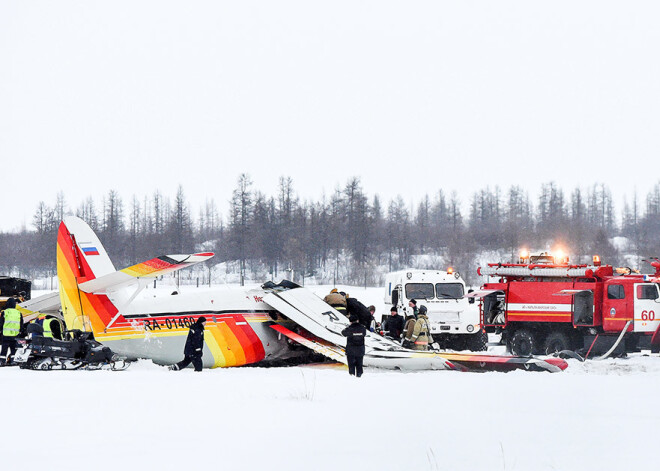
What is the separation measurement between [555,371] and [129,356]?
8959mm

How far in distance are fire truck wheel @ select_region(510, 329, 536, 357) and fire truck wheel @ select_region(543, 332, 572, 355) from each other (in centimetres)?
43

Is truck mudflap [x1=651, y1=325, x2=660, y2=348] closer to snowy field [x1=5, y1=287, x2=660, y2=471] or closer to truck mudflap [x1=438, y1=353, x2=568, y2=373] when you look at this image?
truck mudflap [x1=438, y1=353, x2=568, y2=373]

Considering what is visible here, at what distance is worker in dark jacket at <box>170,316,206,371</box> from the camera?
15188 millimetres

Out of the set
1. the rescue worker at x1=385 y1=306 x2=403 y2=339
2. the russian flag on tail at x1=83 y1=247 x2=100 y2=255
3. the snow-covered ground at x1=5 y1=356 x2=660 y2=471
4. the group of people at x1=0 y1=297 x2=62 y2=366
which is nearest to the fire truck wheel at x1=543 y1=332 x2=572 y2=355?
the rescue worker at x1=385 y1=306 x2=403 y2=339

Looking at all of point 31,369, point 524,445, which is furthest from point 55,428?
point 31,369

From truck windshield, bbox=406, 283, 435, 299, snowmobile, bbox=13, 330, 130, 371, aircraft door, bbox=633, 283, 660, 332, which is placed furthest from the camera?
truck windshield, bbox=406, 283, 435, 299

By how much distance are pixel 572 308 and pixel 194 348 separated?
10859mm

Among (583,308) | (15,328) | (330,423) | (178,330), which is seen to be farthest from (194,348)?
(583,308)

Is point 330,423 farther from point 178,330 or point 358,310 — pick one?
point 358,310

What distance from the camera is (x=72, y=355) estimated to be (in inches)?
600

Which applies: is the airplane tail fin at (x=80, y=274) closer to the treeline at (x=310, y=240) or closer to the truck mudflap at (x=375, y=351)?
the truck mudflap at (x=375, y=351)

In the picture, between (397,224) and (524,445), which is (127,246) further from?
(524,445)

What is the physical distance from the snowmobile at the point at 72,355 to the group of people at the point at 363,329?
501cm

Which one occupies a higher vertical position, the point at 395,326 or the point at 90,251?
the point at 90,251
